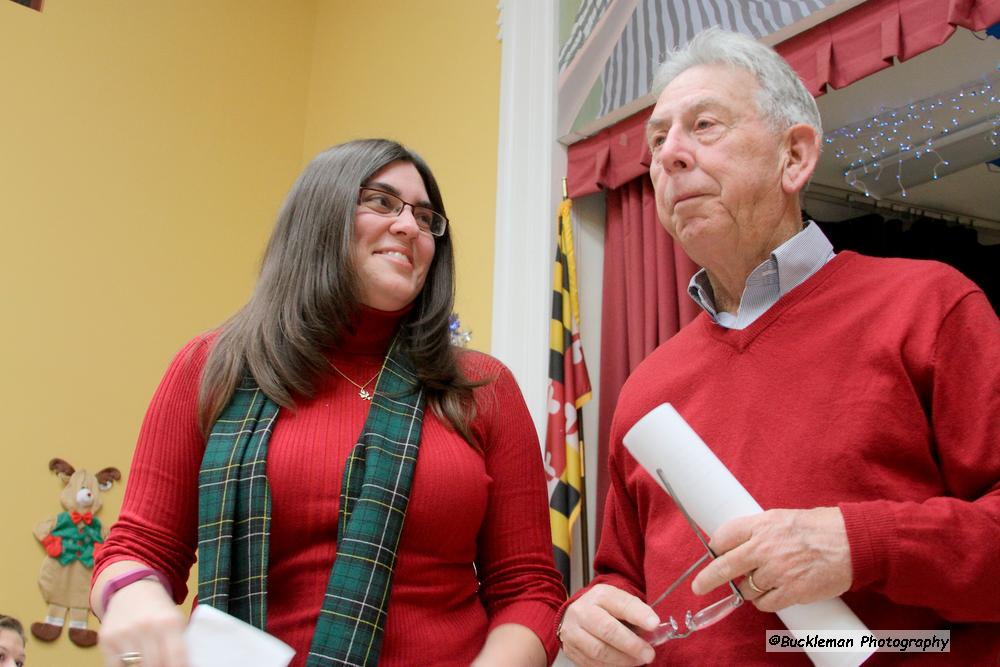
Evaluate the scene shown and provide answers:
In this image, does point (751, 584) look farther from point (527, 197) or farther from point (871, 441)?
point (527, 197)

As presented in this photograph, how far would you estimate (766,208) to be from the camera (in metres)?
1.44

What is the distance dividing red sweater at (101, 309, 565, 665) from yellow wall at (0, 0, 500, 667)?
6.07ft

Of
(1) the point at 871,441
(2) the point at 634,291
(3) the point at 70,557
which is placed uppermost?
(2) the point at 634,291

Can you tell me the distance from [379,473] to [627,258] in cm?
190

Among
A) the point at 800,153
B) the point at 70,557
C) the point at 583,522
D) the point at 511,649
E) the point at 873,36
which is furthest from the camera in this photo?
the point at 70,557

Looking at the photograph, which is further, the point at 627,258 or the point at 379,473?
the point at 627,258

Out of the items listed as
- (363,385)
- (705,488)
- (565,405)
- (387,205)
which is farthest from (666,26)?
(705,488)

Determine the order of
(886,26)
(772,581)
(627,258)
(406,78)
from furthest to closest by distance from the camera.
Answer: (406,78) < (627,258) < (886,26) < (772,581)

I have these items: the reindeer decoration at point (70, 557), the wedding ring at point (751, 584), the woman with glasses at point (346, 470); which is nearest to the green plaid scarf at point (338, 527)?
the woman with glasses at point (346, 470)

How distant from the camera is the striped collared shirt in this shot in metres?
1.36

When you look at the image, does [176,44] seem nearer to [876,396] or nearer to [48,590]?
[48,590]

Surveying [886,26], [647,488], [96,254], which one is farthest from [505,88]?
[647,488]

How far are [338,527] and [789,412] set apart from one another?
0.62 metres

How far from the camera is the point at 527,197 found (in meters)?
3.23
